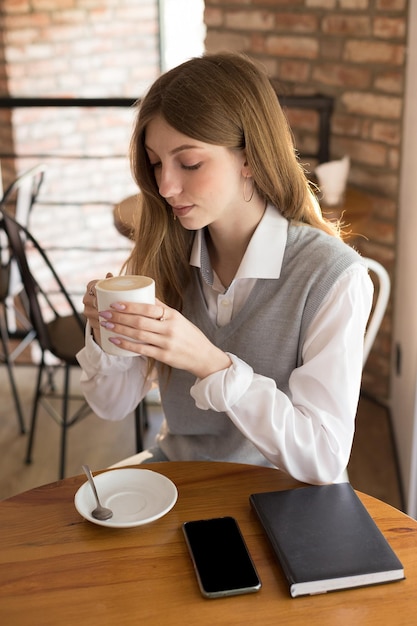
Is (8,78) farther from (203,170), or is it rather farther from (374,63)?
(203,170)

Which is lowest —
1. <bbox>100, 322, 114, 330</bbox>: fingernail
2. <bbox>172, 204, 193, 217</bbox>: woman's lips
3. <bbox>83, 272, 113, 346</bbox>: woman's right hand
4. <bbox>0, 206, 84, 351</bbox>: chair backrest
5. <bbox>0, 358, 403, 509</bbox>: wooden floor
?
<bbox>0, 358, 403, 509</bbox>: wooden floor

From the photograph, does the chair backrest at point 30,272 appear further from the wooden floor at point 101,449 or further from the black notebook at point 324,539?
the black notebook at point 324,539

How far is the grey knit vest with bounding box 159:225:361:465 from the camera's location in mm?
1363

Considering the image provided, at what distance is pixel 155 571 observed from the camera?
106 cm

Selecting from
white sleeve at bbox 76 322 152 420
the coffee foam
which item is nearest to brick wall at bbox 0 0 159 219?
white sleeve at bbox 76 322 152 420

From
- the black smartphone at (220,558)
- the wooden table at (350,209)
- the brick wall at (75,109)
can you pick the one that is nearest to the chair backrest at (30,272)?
the wooden table at (350,209)

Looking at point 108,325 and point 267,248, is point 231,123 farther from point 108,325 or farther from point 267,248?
point 108,325

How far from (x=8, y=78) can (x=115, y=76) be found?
64cm

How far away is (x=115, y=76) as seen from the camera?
4719 mm

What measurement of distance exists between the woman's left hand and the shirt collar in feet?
0.78

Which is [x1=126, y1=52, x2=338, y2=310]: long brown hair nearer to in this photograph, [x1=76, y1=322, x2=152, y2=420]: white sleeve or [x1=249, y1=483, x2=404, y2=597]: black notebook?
[x1=76, y1=322, x2=152, y2=420]: white sleeve

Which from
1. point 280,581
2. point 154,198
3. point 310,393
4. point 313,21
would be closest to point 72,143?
point 313,21

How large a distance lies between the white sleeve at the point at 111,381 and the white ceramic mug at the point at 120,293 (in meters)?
0.25

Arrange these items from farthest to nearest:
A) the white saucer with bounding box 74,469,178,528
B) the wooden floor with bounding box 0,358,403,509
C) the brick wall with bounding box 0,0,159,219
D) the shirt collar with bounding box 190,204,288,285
→ the brick wall with bounding box 0,0,159,219 → the wooden floor with bounding box 0,358,403,509 → the shirt collar with bounding box 190,204,288,285 → the white saucer with bounding box 74,469,178,528
